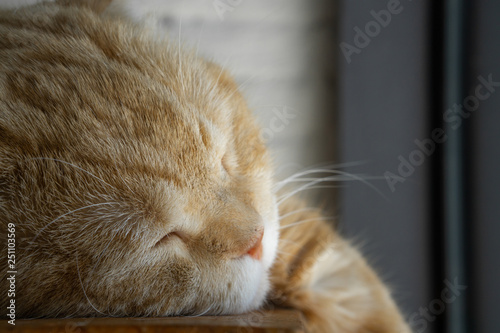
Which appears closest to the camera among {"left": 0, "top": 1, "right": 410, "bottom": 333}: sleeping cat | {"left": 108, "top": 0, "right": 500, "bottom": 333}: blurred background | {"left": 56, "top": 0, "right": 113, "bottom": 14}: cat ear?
{"left": 0, "top": 1, "right": 410, "bottom": 333}: sleeping cat

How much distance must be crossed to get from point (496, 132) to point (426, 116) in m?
0.33

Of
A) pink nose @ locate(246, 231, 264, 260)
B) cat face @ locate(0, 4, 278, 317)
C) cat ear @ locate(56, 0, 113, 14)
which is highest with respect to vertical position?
cat ear @ locate(56, 0, 113, 14)

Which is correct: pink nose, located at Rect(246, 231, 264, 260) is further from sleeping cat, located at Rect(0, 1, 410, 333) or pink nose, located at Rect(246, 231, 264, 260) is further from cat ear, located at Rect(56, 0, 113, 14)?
cat ear, located at Rect(56, 0, 113, 14)

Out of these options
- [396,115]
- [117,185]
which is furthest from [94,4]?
[396,115]

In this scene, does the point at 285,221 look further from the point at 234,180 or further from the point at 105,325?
the point at 105,325

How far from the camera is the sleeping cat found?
67 cm

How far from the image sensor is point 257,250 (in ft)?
2.65

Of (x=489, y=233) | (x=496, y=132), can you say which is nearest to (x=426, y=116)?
(x=496, y=132)

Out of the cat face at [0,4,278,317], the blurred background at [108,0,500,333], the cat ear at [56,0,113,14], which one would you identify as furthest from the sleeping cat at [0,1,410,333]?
the blurred background at [108,0,500,333]

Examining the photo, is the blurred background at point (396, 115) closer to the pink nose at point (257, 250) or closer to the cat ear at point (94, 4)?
the cat ear at point (94, 4)

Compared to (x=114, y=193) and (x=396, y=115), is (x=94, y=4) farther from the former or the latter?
(x=396, y=115)

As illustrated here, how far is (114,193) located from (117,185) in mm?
14

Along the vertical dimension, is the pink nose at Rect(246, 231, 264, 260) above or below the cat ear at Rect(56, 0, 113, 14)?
below

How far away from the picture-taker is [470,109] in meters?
1.23
